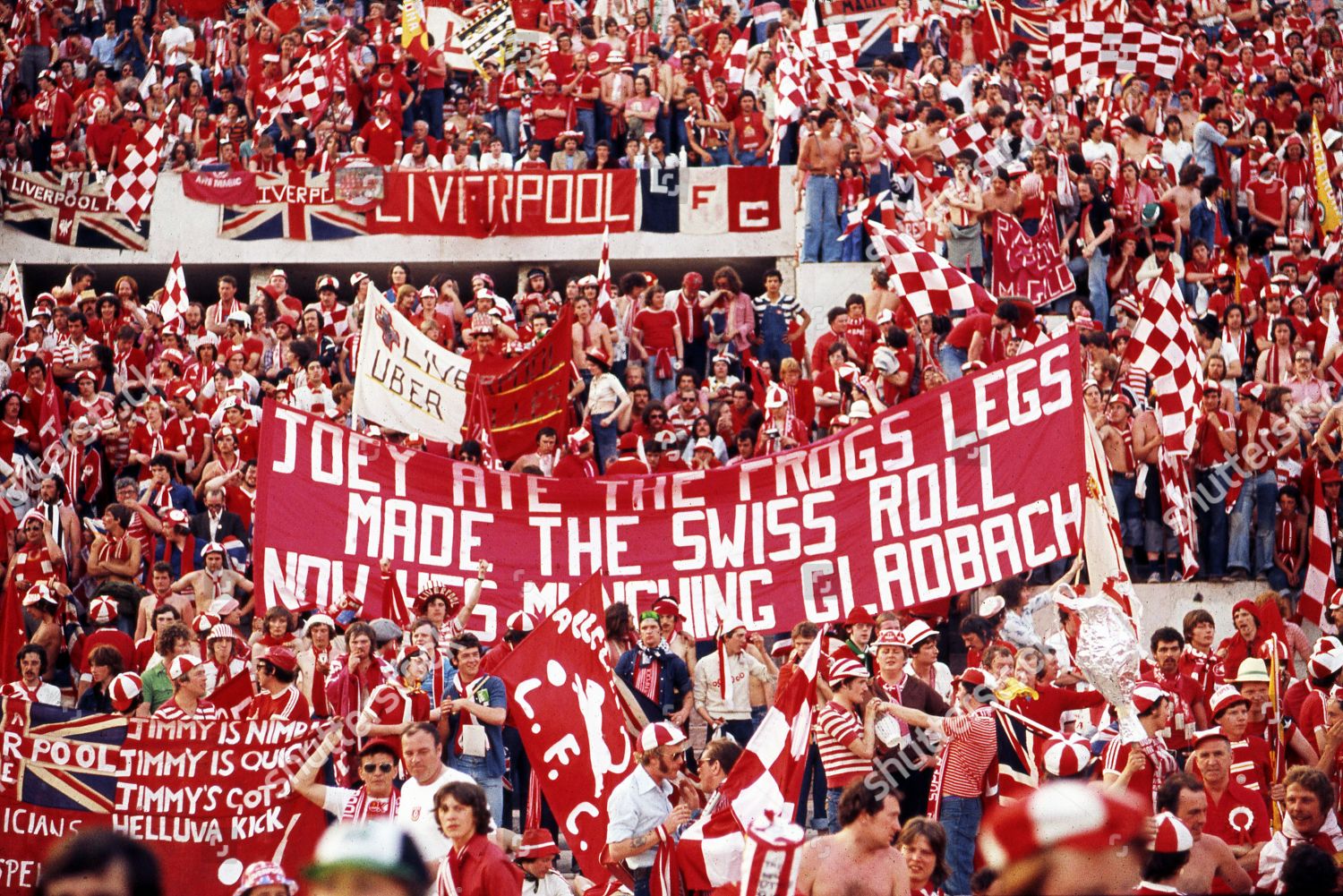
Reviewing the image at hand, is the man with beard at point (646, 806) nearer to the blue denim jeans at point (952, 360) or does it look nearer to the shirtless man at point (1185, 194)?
the blue denim jeans at point (952, 360)

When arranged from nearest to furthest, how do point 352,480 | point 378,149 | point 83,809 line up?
1. point 83,809
2. point 352,480
3. point 378,149

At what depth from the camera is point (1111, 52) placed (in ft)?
85.1

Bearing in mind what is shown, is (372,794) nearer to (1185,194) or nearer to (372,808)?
(372,808)

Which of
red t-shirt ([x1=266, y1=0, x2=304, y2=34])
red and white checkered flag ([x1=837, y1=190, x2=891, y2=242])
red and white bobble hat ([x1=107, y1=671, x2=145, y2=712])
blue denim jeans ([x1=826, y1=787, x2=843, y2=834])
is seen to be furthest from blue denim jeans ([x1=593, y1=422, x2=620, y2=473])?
red t-shirt ([x1=266, y1=0, x2=304, y2=34])

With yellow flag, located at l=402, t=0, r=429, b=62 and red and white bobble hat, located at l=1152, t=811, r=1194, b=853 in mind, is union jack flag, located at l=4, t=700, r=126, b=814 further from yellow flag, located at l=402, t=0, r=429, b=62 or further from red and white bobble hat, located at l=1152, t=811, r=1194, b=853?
yellow flag, located at l=402, t=0, r=429, b=62

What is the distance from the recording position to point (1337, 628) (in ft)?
45.8

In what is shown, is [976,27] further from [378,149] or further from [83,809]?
[83,809]

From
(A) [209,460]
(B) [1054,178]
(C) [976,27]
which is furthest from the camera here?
(C) [976,27]

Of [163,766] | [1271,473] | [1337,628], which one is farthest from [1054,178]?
[163,766]

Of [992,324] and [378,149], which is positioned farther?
[378,149]

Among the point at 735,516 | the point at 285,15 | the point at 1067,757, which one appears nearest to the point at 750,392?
the point at 735,516

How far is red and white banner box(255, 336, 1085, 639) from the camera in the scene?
14195 mm

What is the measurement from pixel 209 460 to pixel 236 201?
292 inches

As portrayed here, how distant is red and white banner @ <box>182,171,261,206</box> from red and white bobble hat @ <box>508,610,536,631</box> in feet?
35.9
